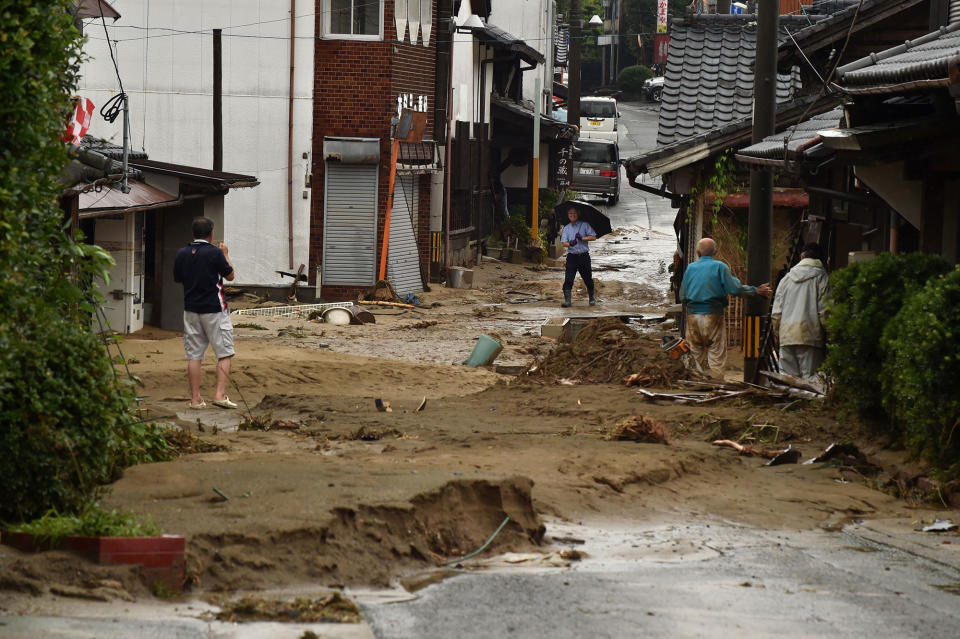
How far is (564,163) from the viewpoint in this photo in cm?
Result: 4059

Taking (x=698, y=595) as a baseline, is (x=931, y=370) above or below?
above

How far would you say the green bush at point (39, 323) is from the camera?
6188 millimetres

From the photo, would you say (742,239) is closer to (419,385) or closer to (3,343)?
(419,385)

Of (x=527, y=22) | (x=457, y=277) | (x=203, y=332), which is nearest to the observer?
(x=203, y=332)

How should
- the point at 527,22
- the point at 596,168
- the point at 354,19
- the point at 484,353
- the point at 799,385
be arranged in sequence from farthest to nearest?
the point at 527,22 < the point at 596,168 < the point at 354,19 < the point at 484,353 < the point at 799,385

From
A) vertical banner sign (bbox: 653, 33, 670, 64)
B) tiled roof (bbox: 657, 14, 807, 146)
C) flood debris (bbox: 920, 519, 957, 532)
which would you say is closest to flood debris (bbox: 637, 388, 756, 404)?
flood debris (bbox: 920, 519, 957, 532)

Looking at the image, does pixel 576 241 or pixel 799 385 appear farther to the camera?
pixel 576 241

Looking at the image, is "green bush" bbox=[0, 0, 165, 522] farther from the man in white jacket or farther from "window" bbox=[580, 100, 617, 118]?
"window" bbox=[580, 100, 617, 118]

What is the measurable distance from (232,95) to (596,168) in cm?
2297

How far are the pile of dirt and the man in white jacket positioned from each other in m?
1.22

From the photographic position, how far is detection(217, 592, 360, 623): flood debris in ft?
17.8

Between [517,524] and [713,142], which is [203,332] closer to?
[517,524]

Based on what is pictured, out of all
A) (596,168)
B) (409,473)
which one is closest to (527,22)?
(596,168)

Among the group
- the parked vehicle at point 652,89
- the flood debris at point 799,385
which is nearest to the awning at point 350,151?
the flood debris at point 799,385
